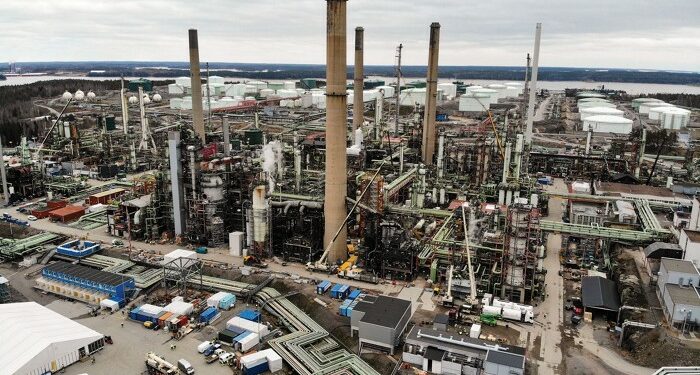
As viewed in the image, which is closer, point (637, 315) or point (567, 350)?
point (567, 350)

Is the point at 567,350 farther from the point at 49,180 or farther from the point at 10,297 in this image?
the point at 49,180

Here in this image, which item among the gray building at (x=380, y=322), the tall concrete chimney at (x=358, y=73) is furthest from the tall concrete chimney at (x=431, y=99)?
the gray building at (x=380, y=322)

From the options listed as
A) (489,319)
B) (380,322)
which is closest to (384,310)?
(380,322)

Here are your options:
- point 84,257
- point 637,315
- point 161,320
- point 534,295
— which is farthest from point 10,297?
point 637,315

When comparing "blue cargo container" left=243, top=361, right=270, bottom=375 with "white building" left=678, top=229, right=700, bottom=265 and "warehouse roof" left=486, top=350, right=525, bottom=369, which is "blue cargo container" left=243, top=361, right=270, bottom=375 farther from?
"white building" left=678, top=229, right=700, bottom=265

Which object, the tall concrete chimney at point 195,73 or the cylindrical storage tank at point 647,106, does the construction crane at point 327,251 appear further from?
the cylindrical storage tank at point 647,106

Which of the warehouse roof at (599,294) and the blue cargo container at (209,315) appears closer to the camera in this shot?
the blue cargo container at (209,315)

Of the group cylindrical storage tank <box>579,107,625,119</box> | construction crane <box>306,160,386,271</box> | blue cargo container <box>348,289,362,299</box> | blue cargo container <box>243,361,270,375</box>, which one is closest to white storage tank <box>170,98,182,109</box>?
cylindrical storage tank <box>579,107,625,119</box>
